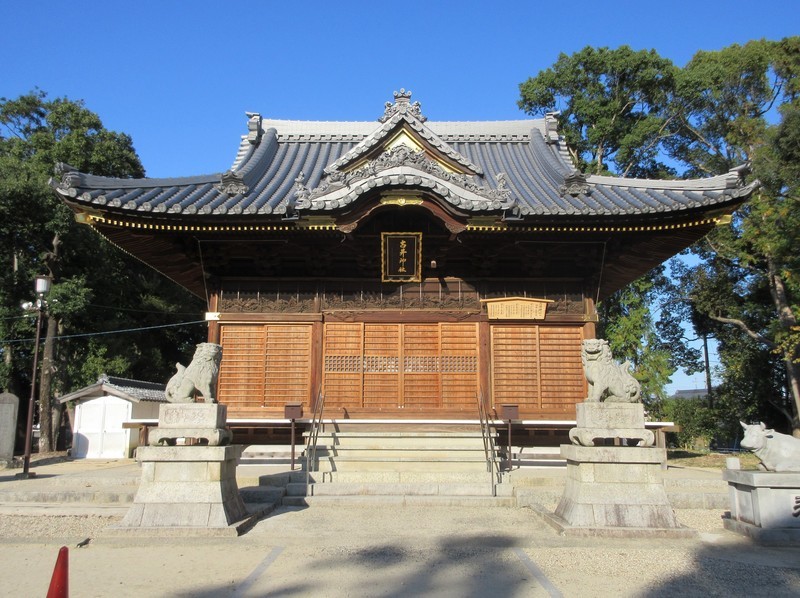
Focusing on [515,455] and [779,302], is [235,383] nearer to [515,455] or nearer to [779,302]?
[515,455]

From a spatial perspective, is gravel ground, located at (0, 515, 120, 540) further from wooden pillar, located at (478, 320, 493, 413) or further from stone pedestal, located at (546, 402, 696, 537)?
wooden pillar, located at (478, 320, 493, 413)

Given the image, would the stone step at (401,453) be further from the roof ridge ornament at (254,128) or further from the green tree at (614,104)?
the green tree at (614,104)

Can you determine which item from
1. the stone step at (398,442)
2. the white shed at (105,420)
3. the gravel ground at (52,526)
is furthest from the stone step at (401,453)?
the white shed at (105,420)

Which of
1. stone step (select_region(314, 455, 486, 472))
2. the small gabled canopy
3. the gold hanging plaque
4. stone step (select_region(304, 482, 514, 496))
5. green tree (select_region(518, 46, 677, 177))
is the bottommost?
stone step (select_region(304, 482, 514, 496))

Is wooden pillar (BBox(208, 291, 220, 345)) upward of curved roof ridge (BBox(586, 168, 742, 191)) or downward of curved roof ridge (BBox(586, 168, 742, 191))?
downward

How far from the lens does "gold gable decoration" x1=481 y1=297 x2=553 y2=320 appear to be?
485 inches

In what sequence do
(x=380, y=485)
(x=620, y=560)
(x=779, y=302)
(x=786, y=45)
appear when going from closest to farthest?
1. (x=620, y=560)
2. (x=380, y=485)
3. (x=779, y=302)
4. (x=786, y=45)

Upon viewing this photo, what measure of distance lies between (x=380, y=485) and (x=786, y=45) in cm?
2811

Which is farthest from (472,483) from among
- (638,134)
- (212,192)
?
(638,134)

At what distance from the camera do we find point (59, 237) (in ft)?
77.0

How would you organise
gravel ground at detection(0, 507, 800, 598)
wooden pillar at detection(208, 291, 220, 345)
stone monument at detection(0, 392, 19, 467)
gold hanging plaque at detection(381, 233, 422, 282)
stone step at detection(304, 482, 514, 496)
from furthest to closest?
stone monument at detection(0, 392, 19, 467) < wooden pillar at detection(208, 291, 220, 345) < gold hanging plaque at detection(381, 233, 422, 282) < stone step at detection(304, 482, 514, 496) < gravel ground at detection(0, 507, 800, 598)

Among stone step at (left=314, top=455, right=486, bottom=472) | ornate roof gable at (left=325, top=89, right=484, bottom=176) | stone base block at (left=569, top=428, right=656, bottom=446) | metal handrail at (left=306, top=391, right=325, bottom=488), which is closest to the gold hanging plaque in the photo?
ornate roof gable at (left=325, top=89, right=484, bottom=176)

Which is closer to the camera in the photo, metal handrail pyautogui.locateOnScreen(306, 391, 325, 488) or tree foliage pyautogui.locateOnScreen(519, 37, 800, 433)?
metal handrail pyautogui.locateOnScreen(306, 391, 325, 488)

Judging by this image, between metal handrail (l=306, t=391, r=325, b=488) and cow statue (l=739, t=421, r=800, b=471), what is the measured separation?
621cm
